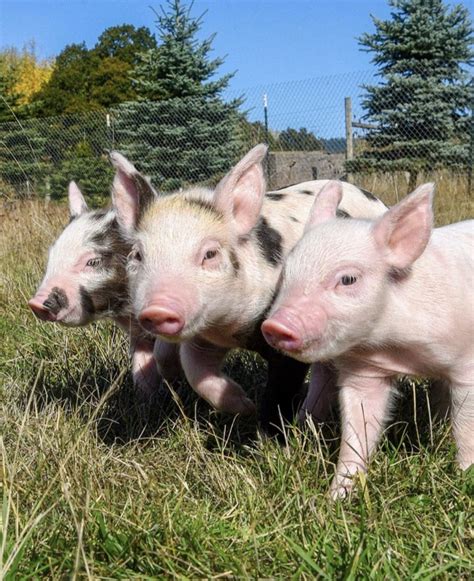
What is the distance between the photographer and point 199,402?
442 cm

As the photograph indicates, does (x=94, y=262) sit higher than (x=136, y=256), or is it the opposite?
(x=136, y=256)

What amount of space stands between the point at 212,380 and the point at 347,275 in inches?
43.8

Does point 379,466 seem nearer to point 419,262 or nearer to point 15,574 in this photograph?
point 419,262

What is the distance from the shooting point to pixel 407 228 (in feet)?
10.1

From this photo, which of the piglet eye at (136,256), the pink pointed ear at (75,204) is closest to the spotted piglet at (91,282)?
the pink pointed ear at (75,204)

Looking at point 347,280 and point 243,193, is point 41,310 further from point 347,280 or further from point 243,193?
point 347,280

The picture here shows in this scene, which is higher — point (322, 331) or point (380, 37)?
point (380, 37)

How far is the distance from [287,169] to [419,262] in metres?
16.6

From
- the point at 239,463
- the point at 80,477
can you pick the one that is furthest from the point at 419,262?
the point at 80,477

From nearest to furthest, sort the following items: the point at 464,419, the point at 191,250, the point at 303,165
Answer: the point at 464,419 < the point at 191,250 < the point at 303,165

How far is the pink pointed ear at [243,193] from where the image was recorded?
3.61 m

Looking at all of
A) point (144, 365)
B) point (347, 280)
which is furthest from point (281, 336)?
point (144, 365)

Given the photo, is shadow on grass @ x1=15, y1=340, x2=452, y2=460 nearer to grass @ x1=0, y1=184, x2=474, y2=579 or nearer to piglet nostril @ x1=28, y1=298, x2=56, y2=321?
grass @ x1=0, y1=184, x2=474, y2=579

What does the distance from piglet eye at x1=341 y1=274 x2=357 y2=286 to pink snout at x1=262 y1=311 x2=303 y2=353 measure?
12.5 inches
